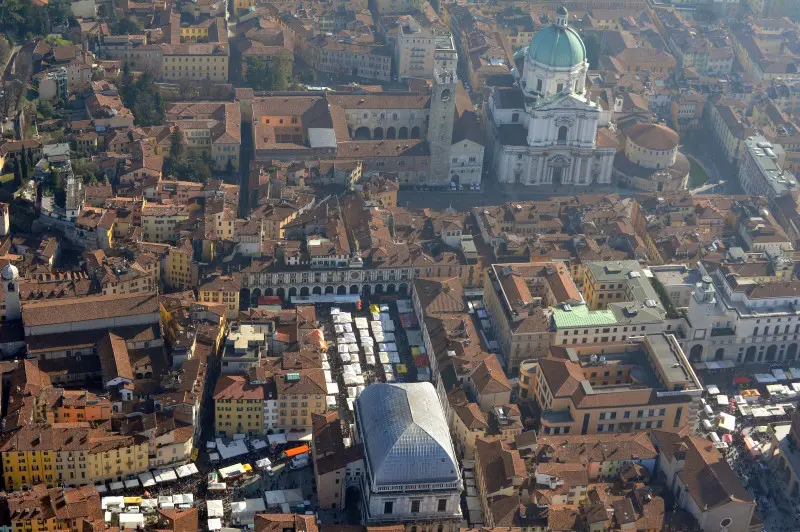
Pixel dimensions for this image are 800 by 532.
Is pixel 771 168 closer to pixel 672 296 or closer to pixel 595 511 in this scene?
pixel 672 296

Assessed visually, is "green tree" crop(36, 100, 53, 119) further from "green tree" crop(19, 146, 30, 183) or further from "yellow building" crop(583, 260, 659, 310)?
"yellow building" crop(583, 260, 659, 310)

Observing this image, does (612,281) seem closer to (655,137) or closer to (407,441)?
(655,137)

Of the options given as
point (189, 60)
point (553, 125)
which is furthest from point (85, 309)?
point (553, 125)

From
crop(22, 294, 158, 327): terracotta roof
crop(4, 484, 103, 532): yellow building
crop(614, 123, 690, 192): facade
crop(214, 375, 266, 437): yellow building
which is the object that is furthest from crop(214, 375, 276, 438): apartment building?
crop(614, 123, 690, 192): facade

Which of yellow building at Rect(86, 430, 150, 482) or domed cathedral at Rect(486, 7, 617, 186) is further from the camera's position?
domed cathedral at Rect(486, 7, 617, 186)

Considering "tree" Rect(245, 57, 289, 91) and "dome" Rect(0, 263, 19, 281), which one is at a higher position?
"dome" Rect(0, 263, 19, 281)

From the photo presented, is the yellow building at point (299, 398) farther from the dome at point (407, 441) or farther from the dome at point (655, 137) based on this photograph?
the dome at point (655, 137)

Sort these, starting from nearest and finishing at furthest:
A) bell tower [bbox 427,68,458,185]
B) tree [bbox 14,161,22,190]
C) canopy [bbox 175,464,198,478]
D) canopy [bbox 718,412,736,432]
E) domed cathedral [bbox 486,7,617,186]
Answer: canopy [bbox 175,464,198,478] → canopy [bbox 718,412,736,432] → tree [bbox 14,161,22,190] → bell tower [bbox 427,68,458,185] → domed cathedral [bbox 486,7,617,186]
